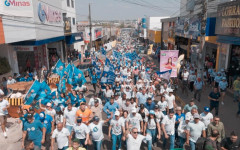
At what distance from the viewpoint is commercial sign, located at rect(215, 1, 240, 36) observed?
1223 centimetres

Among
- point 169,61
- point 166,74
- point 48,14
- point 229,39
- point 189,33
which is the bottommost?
point 166,74

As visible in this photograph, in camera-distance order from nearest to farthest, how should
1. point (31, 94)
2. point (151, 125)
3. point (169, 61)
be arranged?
point (151, 125) < point (31, 94) < point (169, 61)

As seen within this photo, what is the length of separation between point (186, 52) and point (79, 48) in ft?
61.7

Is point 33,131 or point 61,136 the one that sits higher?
point 33,131

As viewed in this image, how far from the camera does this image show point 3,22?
13344 mm

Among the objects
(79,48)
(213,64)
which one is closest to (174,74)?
(213,64)

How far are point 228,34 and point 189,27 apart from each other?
6904 mm

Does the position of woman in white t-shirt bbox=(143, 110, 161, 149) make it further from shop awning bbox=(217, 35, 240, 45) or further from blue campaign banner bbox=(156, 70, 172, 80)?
shop awning bbox=(217, 35, 240, 45)

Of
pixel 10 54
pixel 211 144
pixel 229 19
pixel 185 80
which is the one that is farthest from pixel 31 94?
pixel 229 19

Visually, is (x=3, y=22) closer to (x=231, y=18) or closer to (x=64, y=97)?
(x=64, y=97)

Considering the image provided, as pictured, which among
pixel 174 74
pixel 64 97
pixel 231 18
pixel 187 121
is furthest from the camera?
pixel 231 18

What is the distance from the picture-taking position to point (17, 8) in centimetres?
1680

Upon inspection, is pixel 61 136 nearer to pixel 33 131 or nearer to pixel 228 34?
pixel 33 131

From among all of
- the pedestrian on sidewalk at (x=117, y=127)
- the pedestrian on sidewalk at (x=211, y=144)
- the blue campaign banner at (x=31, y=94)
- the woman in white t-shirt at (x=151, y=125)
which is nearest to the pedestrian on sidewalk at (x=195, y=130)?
the pedestrian on sidewalk at (x=211, y=144)
